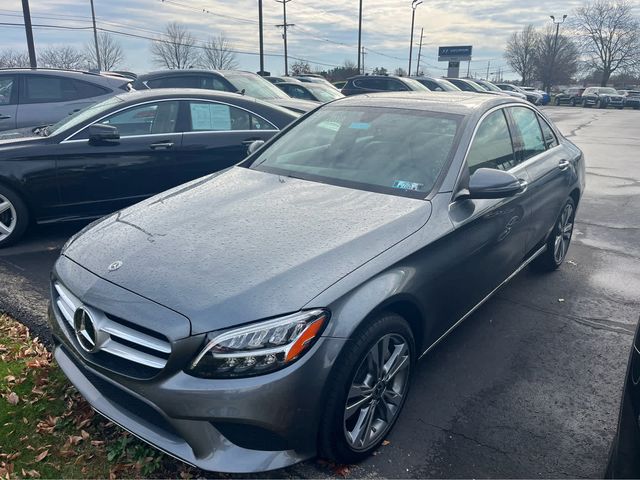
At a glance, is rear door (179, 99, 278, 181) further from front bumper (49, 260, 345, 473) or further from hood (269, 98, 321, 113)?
front bumper (49, 260, 345, 473)

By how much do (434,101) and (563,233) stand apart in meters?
2.19

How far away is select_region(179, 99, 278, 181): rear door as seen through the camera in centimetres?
571

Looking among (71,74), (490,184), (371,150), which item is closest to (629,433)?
(490,184)

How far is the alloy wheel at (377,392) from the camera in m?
2.38

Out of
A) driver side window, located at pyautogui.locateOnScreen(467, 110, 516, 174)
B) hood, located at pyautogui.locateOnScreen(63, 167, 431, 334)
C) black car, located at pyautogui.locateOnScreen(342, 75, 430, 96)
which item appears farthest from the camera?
black car, located at pyautogui.locateOnScreen(342, 75, 430, 96)

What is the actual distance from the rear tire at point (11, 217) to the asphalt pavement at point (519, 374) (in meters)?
0.14

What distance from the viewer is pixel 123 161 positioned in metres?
5.35

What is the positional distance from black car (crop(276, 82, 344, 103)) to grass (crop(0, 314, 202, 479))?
1035 cm

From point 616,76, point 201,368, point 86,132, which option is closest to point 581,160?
point 201,368

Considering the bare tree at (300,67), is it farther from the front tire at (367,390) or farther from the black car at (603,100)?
the front tire at (367,390)

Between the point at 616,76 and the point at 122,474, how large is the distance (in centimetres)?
8468

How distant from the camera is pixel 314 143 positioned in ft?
12.2

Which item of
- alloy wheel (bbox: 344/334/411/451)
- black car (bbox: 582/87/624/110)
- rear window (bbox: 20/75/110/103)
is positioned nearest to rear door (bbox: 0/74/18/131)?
rear window (bbox: 20/75/110/103)

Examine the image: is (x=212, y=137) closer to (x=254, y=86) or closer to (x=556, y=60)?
(x=254, y=86)
